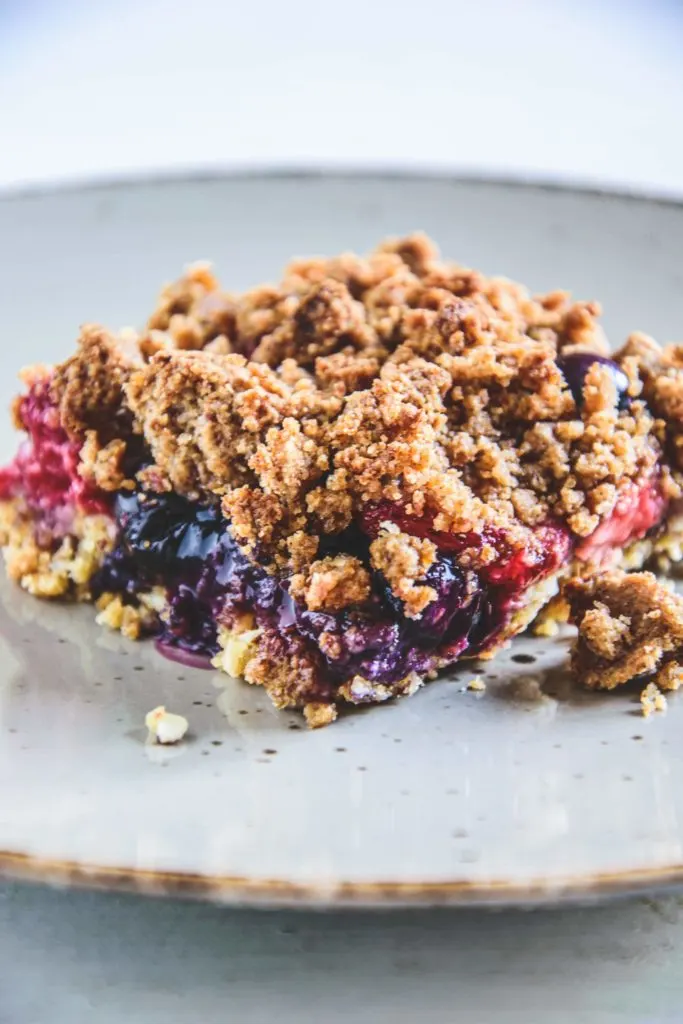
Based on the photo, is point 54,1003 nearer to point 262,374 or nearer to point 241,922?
point 241,922

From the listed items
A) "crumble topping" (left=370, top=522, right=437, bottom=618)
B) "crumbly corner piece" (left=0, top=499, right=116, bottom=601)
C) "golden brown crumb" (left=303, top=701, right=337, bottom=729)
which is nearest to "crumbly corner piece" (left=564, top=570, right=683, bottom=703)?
"crumble topping" (left=370, top=522, right=437, bottom=618)

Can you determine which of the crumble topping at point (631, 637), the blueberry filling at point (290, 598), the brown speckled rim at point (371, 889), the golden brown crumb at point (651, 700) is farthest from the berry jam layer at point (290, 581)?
the brown speckled rim at point (371, 889)

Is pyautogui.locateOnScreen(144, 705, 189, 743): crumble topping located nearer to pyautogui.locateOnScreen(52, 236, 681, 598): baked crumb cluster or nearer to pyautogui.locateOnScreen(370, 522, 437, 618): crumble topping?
pyautogui.locateOnScreen(52, 236, 681, 598): baked crumb cluster

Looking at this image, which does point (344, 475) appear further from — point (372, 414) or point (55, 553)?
point (55, 553)

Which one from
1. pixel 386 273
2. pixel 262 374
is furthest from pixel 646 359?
pixel 262 374

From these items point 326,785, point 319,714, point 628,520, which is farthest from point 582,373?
point 326,785

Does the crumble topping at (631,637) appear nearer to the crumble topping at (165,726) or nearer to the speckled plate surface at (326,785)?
the speckled plate surface at (326,785)
